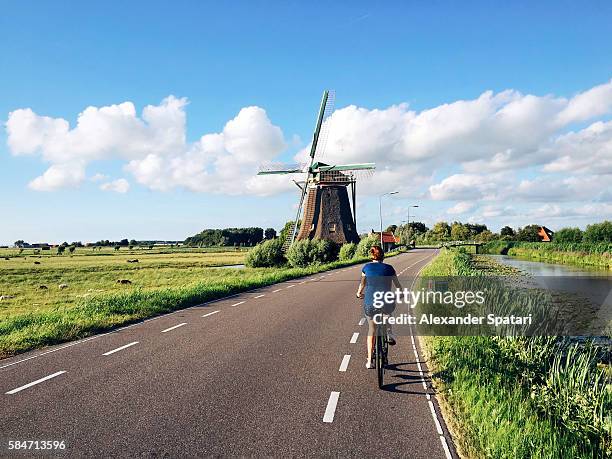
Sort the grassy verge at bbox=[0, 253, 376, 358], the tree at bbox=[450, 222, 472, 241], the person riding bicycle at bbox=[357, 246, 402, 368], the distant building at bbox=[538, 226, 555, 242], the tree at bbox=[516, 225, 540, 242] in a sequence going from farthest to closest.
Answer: the tree at bbox=[450, 222, 472, 241] → the distant building at bbox=[538, 226, 555, 242] → the tree at bbox=[516, 225, 540, 242] → the grassy verge at bbox=[0, 253, 376, 358] → the person riding bicycle at bbox=[357, 246, 402, 368]

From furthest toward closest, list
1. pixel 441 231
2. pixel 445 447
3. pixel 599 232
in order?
pixel 441 231 < pixel 599 232 < pixel 445 447

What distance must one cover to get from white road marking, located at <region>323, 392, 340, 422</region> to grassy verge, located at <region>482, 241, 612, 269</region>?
4575 centimetres

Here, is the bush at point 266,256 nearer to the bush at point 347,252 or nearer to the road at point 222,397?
the bush at point 347,252

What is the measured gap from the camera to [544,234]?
111812 mm

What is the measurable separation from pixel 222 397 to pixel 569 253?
56.2 metres

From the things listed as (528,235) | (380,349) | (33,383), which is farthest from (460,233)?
(33,383)

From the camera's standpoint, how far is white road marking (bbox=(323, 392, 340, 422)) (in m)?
5.70

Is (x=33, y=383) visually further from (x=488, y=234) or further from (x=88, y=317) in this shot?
(x=488, y=234)

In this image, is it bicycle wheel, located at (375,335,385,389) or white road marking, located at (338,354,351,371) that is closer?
bicycle wheel, located at (375,335,385,389)

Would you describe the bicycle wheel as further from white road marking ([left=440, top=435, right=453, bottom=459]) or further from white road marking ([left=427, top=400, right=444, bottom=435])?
white road marking ([left=440, top=435, right=453, bottom=459])

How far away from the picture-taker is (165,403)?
627cm

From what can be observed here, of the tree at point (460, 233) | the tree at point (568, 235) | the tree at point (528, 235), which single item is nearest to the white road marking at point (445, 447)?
the tree at point (568, 235)

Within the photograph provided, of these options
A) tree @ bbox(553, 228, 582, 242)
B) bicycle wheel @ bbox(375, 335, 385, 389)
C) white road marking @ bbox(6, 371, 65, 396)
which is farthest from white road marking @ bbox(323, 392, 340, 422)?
tree @ bbox(553, 228, 582, 242)

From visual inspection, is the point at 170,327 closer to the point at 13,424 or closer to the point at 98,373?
the point at 98,373
